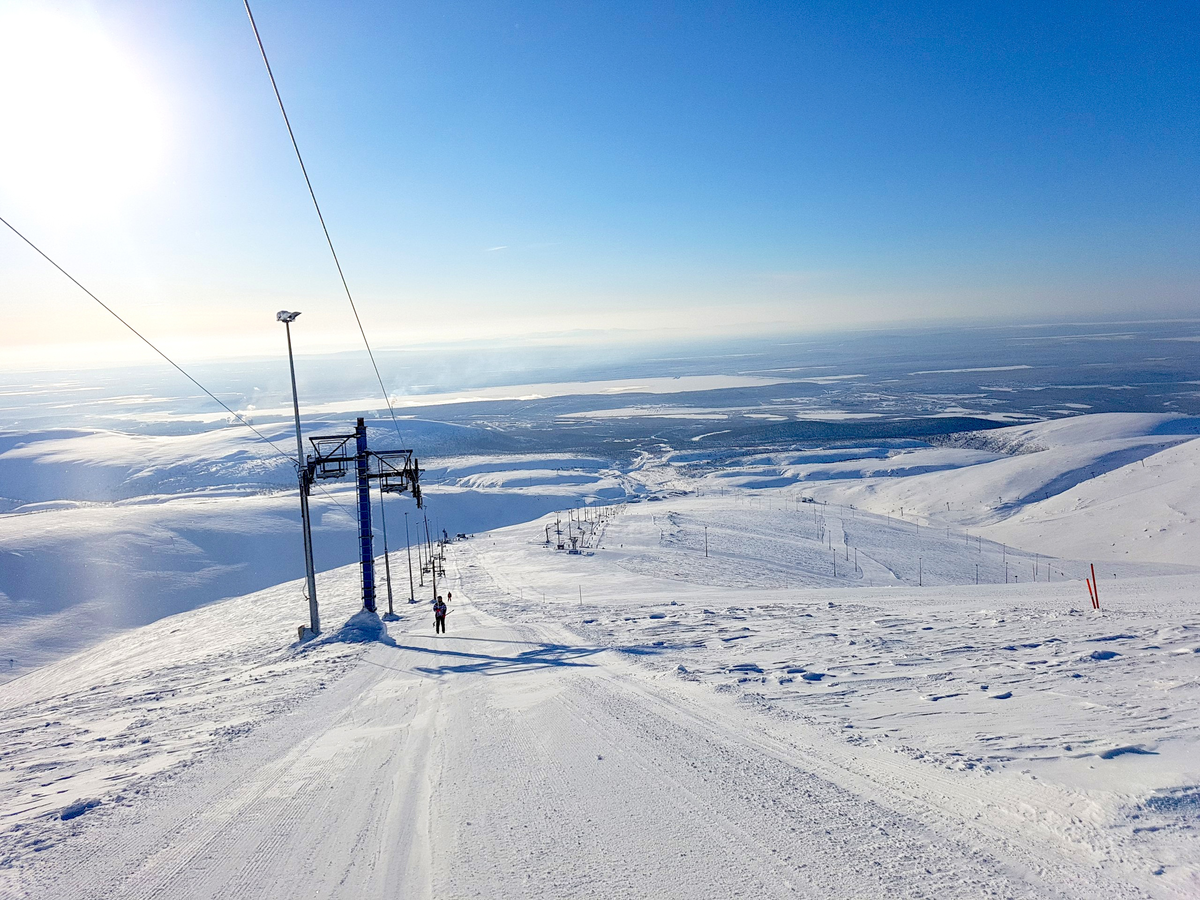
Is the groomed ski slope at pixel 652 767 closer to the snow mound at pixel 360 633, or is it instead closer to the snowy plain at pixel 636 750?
the snowy plain at pixel 636 750

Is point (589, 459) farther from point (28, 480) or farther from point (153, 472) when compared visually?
point (28, 480)

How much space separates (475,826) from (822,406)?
190 metres

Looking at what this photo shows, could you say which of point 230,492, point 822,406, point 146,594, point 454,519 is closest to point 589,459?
point 454,519

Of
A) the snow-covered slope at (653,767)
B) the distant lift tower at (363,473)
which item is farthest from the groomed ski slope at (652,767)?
the distant lift tower at (363,473)

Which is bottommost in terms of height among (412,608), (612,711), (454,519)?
(454,519)

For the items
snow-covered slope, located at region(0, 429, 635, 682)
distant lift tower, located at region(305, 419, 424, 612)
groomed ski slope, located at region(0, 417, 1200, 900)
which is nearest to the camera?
groomed ski slope, located at region(0, 417, 1200, 900)

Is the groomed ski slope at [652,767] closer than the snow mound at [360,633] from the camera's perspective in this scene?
Yes

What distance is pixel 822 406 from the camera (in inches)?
7205

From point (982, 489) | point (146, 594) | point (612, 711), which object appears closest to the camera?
point (612, 711)

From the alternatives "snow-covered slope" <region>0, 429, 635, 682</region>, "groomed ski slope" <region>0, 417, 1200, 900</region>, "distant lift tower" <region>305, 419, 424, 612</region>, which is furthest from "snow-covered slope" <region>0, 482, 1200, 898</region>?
"snow-covered slope" <region>0, 429, 635, 682</region>

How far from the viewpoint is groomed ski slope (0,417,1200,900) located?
448 centimetres

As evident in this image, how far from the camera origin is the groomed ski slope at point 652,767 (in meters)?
4.48

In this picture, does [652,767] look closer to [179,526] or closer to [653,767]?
[653,767]

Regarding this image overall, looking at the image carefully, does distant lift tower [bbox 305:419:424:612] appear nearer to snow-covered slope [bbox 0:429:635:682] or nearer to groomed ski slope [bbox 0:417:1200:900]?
groomed ski slope [bbox 0:417:1200:900]
